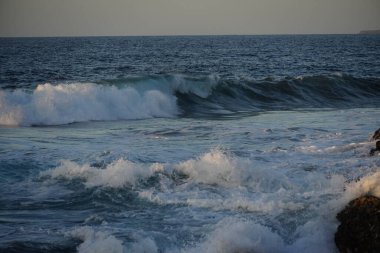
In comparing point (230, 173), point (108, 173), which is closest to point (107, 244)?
→ point (108, 173)

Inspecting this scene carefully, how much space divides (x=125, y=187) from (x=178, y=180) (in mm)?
884

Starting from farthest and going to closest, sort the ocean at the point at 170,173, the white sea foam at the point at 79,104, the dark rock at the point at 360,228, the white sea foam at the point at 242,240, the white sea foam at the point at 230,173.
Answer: the white sea foam at the point at 79,104 → the white sea foam at the point at 230,173 → the ocean at the point at 170,173 → the white sea foam at the point at 242,240 → the dark rock at the point at 360,228

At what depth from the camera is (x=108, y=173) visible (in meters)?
8.12

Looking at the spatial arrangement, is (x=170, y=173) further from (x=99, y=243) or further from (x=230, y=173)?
(x=99, y=243)

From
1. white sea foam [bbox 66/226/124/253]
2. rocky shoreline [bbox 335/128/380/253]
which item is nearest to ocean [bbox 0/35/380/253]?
white sea foam [bbox 66/226/124/253]

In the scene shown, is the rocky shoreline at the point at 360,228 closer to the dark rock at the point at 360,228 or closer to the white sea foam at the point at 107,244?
the dark rock at the point at 360,228

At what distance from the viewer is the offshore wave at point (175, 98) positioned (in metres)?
16.5

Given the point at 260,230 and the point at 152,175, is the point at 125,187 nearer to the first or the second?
the point at 152,175

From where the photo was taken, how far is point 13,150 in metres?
10.4

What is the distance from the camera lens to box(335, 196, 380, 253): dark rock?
4750 millimetres

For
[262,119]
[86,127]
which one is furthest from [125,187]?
[262,119]

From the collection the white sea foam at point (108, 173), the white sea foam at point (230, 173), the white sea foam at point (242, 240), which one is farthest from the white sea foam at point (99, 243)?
the white sea foam at point (230, 173)

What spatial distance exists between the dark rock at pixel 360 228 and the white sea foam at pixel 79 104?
1180 cm

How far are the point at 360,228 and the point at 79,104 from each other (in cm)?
1388
